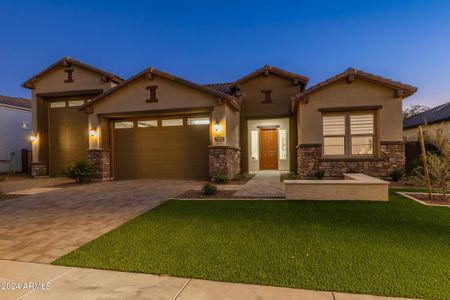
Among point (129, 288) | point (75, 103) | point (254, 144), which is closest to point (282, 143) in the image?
point (254, 144)

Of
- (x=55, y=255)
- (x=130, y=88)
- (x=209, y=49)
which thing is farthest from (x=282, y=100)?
(x=209, y=49)

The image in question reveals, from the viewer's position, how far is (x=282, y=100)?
11898 mm

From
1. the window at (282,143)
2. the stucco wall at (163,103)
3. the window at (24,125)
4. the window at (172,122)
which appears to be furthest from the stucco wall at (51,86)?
the window at (282,143)

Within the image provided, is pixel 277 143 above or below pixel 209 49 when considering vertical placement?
below

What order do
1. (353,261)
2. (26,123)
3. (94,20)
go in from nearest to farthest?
(353,261), (26,123), (94,20)

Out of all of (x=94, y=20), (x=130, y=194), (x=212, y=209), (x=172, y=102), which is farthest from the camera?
(x=94, y=20)

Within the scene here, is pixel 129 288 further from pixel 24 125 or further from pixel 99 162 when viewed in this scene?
pixel 24 125

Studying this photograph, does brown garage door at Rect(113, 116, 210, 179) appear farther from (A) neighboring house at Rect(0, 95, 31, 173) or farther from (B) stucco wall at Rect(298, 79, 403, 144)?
(A) neighboring house at Rect(0, 95, 31, 173)

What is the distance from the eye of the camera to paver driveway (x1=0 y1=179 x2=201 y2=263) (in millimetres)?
3311

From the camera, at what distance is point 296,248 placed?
3072 mm

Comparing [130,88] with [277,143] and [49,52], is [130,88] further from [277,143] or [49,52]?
[49,52]

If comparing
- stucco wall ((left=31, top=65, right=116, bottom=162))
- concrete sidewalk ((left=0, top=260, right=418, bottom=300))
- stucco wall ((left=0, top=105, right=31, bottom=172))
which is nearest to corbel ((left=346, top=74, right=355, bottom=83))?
concrete sidewalk ((left=0, top=260, right=418, bottom=300))

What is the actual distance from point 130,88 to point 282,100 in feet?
24.5

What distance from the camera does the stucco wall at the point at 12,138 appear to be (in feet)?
49.4
